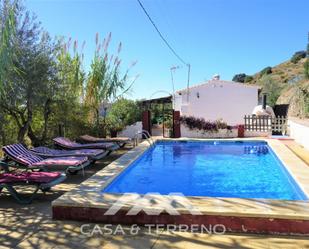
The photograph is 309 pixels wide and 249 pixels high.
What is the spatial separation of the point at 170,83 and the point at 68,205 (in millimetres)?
20468

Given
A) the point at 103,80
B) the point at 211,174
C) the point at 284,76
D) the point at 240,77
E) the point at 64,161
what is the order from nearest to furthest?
1. the point at 64,161
2. the point at 211,174
3. the point at 103,80
4. the point at 284,76
5. the point at 240,77

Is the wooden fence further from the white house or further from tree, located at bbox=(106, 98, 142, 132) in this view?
tree, located at bbox=(106, 98, 142, 132)

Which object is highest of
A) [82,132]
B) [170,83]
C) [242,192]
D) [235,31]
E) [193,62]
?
Answer: [235,31]

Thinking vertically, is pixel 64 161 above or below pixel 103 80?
below

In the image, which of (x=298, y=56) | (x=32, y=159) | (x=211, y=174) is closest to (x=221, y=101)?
(x=211, y=174)

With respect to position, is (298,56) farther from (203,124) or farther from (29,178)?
(29,178)

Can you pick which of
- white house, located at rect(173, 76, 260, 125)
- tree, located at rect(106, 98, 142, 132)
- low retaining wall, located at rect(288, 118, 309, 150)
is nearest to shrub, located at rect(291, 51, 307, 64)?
white house, located at rect(173, 76, 260, 125)

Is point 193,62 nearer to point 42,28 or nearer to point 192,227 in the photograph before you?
point 42,28

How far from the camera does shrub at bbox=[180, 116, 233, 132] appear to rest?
725 inches

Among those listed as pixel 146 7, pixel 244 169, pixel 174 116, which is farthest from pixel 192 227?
pixel 174 116

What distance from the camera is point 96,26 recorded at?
17969mm

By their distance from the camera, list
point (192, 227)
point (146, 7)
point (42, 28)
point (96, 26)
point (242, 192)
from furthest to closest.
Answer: point (96, 26)
point (146, 7)
point (42, 28)
point (242, 192)
point (192, 227)

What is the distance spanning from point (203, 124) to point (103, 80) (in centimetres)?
611

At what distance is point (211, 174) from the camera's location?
10.5 m
